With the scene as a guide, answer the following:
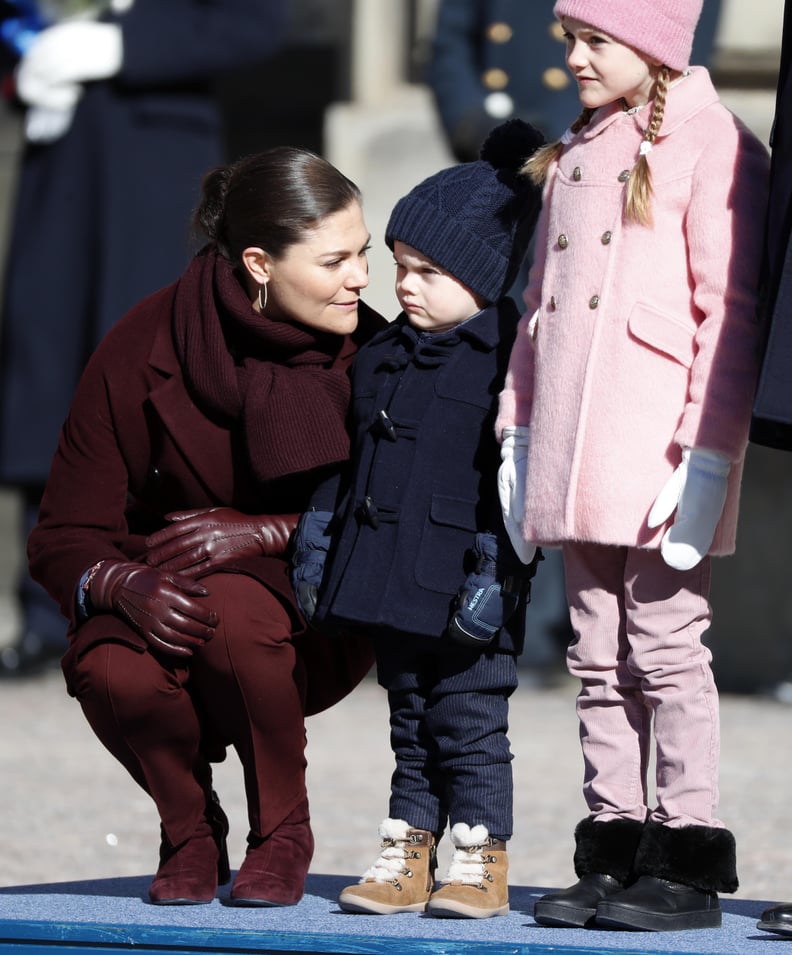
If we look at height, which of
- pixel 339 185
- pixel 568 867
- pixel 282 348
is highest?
pixel 339 185

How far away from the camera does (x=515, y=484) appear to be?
9.15ft

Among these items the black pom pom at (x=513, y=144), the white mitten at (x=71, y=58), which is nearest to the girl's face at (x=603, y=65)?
the black pom pom at (x=513, y=144)

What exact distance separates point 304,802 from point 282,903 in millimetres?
190

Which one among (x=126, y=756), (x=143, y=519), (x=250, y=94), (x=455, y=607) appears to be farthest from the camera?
(x=250, y=94)

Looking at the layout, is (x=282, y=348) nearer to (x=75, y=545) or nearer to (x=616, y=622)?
(x=75, y=545)

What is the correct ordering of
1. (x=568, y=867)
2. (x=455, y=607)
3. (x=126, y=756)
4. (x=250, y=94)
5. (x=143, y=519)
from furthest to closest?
(x=250, y=94) < (x=568, y=867) < (x=143, y=519) < (x=126, y=756) < (x=455, y=607)

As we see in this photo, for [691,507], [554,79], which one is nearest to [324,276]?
[691,507]

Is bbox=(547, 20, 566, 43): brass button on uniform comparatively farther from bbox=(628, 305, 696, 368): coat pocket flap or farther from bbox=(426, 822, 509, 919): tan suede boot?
bbox=(426, 822, 509, 919): tan suede boot

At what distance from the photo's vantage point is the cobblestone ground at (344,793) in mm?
3838

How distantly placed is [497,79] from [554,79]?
0.16 meters

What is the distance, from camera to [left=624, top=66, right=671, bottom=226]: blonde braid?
2711 mm

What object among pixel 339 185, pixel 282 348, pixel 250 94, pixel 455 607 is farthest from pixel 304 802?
pixel 250 94

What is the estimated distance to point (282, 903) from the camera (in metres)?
2.82

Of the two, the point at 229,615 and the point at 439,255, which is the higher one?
the point at 439,255
